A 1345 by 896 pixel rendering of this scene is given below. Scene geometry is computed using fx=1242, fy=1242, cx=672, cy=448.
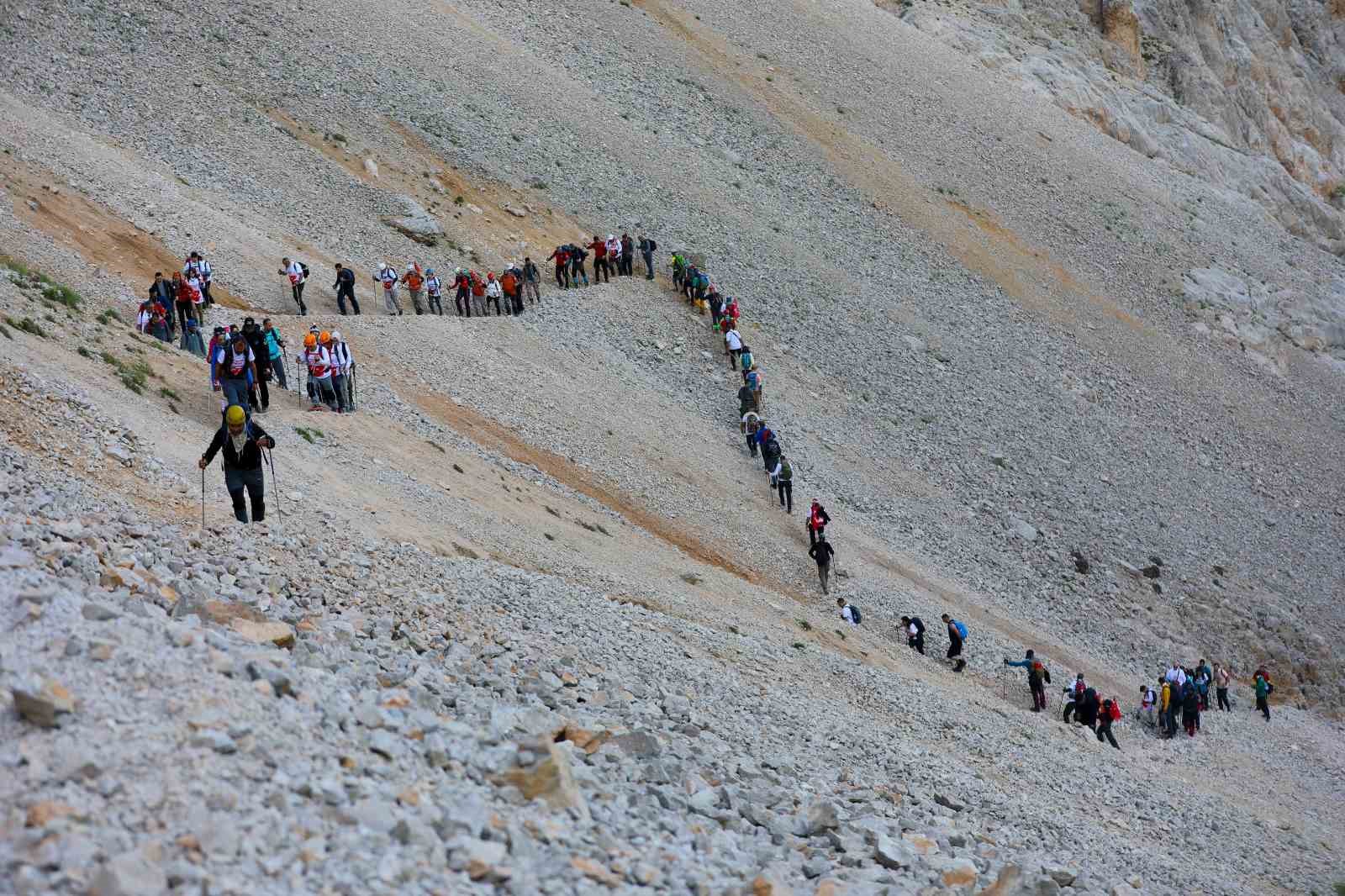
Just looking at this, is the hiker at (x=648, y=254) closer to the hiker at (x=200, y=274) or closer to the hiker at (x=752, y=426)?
the hiker at (x=752, y=426)

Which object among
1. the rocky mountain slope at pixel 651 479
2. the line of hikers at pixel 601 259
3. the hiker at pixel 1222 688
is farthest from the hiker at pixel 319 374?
the hiker at pixel 1222 688

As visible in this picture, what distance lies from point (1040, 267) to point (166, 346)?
118ft

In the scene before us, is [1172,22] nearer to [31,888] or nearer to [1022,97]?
[1022,97]

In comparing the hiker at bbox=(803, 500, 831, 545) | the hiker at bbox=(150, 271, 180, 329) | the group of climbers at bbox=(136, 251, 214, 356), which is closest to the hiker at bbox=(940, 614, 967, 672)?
the hiker at bbox=(803, 500, 831, 545)

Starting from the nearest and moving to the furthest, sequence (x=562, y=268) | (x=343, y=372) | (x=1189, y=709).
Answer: (x=343, y=372)
(x=1189, y=709)
(x=562, y=268)

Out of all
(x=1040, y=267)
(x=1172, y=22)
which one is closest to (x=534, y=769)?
(x=1040, y=267)

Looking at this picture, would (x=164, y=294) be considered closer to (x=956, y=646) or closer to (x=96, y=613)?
(x=96, y=613)

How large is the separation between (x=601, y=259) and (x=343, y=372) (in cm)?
1704

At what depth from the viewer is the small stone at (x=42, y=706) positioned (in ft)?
23.7

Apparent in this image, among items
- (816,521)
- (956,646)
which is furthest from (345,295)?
(956,646)

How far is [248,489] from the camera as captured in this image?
13609 mm

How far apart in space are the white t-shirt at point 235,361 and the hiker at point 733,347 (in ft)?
55.8

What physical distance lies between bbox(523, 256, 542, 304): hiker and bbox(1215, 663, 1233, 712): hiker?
66.1 feet

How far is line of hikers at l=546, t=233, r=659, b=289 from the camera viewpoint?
36.5 metres
